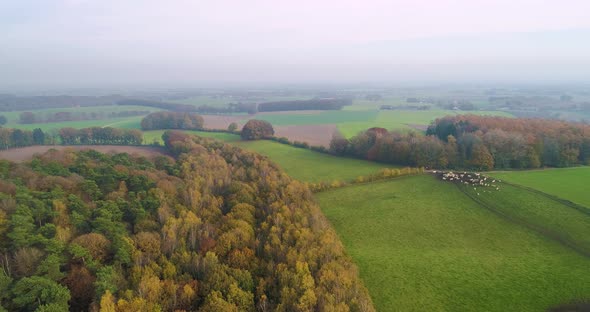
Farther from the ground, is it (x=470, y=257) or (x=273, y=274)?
(x=273, y=274)

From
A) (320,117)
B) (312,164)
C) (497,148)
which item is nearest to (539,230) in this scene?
(497,148)

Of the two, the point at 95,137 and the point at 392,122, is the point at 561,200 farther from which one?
the point at 95,137

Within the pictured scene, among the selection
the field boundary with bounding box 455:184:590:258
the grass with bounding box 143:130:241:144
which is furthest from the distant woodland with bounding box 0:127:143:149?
the field boundary with bounding box 455:184:590:258

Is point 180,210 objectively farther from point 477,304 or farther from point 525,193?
point 525,193

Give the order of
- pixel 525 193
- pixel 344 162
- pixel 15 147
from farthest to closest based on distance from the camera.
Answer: pixel 15 147, pixel 344 162, pixel 525 193

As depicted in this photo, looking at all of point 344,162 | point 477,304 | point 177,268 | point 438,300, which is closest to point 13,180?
point 177,268

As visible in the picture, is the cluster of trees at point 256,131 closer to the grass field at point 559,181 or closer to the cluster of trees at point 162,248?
the cluster of trees at point 162,248

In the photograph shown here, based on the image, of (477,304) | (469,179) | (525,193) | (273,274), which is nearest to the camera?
(273,274)
